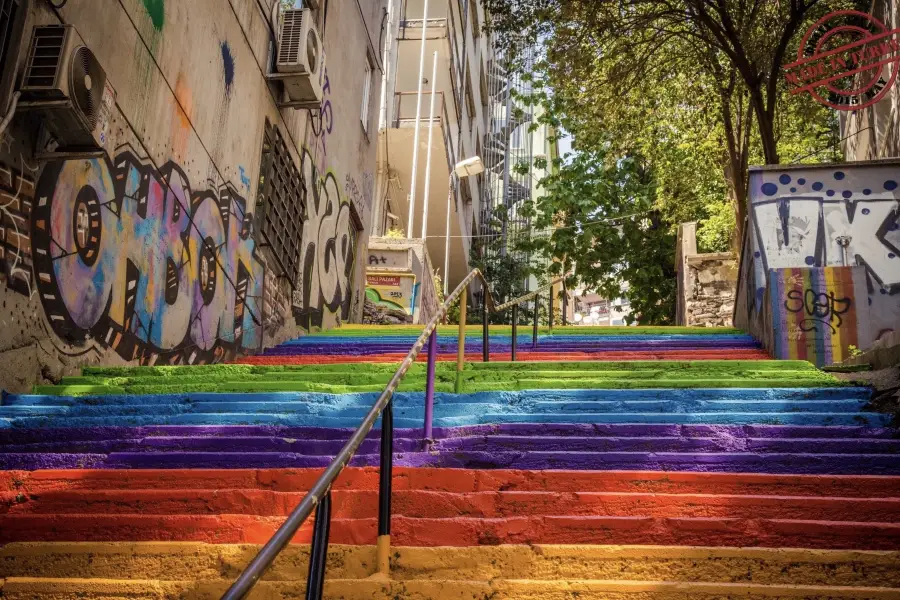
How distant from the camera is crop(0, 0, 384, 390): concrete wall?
5.79 meters

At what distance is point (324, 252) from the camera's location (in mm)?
13352

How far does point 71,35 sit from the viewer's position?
5363mm

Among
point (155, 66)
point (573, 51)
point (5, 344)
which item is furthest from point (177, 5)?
point (573, 51)

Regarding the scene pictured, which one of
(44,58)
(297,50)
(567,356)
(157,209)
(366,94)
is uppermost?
(366,94)

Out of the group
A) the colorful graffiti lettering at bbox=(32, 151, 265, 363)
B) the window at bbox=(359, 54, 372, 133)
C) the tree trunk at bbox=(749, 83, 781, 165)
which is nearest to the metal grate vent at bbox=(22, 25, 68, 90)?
the colorful graffiti lettering at bbox=(32, 151, 265, 363)

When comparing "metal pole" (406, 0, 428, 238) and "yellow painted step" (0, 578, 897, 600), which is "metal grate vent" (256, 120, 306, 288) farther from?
"metal pole" (406, 0, 428, 238)

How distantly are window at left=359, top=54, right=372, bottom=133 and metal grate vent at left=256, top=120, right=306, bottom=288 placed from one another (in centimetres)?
466

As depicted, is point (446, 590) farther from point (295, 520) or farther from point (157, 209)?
point (157, 209)

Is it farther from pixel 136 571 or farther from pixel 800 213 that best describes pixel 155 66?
pixel 800 213

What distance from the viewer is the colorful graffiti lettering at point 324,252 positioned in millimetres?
12320

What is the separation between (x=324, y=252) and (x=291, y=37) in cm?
371

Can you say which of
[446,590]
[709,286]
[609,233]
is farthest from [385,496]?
[609,233]

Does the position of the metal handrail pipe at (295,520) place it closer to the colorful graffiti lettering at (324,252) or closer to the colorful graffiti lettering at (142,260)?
the colorful graffiti lettering at (142,260)

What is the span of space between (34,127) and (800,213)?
7.79 m
